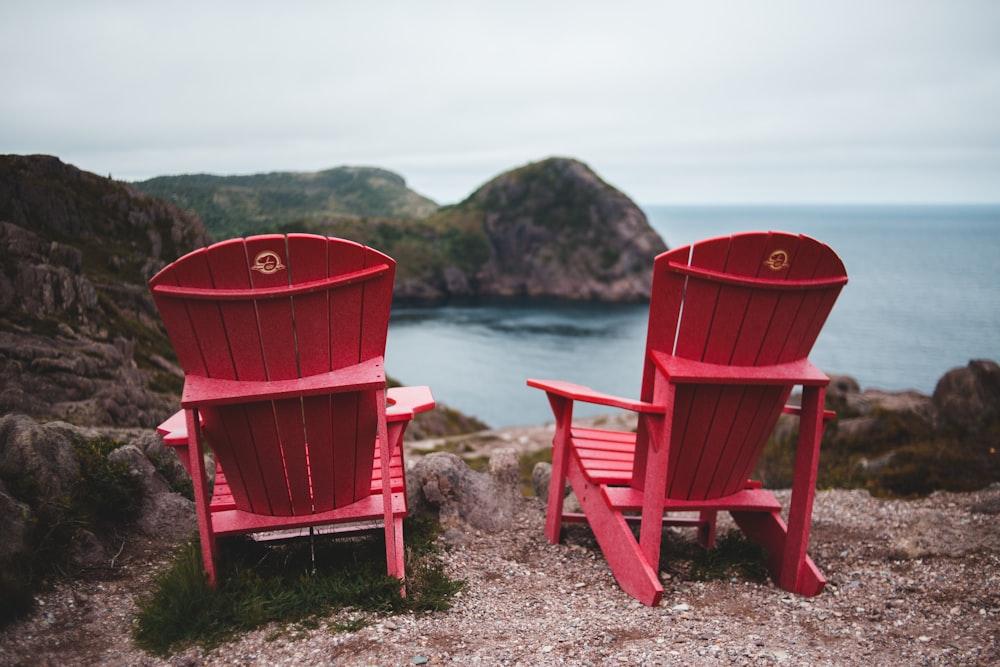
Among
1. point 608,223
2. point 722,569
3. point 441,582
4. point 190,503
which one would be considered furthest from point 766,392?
point 608,223

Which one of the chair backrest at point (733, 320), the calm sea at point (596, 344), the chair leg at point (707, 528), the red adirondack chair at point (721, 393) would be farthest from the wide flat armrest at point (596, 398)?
the calm sea at point (596, 344)

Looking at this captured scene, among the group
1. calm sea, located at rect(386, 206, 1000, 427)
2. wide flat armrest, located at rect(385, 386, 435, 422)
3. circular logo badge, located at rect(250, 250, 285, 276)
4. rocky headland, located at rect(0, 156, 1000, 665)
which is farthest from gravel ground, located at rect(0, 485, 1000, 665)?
calm sea, located at rect(386, 206, 1000, 427)

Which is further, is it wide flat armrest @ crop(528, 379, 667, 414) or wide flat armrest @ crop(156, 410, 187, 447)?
wide flat armrest @ crop(528, 379, 667, 414)

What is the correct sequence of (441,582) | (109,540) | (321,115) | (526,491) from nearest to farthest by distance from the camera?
(441,582) < (109,540) < (526,491) < (321,115)

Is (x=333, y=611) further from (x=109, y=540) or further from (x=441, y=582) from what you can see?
(x=109, y=540)

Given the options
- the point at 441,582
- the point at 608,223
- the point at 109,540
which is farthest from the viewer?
the point at 608,223

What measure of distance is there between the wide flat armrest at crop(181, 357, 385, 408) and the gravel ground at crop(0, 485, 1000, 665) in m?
1.07

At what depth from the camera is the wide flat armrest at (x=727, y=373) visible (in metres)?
3.49

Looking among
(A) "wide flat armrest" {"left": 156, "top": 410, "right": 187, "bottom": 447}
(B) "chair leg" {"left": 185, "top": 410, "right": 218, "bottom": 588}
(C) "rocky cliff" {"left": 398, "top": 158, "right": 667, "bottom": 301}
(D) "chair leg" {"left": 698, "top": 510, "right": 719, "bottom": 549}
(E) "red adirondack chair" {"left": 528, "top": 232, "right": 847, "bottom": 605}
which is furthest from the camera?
(C) "rocky cliff" {"left": 398, "top": 158, "right": 667, "bottom": 301}

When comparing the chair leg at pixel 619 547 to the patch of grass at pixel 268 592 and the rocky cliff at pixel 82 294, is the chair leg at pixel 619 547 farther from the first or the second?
the rocky cliff at pixel 82 294

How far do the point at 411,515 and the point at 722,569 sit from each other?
2.02 metres

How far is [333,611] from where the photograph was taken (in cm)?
328

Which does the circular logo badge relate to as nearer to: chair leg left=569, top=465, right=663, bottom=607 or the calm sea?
chair leg left=569, top=465, right=663, bottom=607

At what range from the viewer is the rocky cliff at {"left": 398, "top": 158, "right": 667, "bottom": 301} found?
64562 mm
